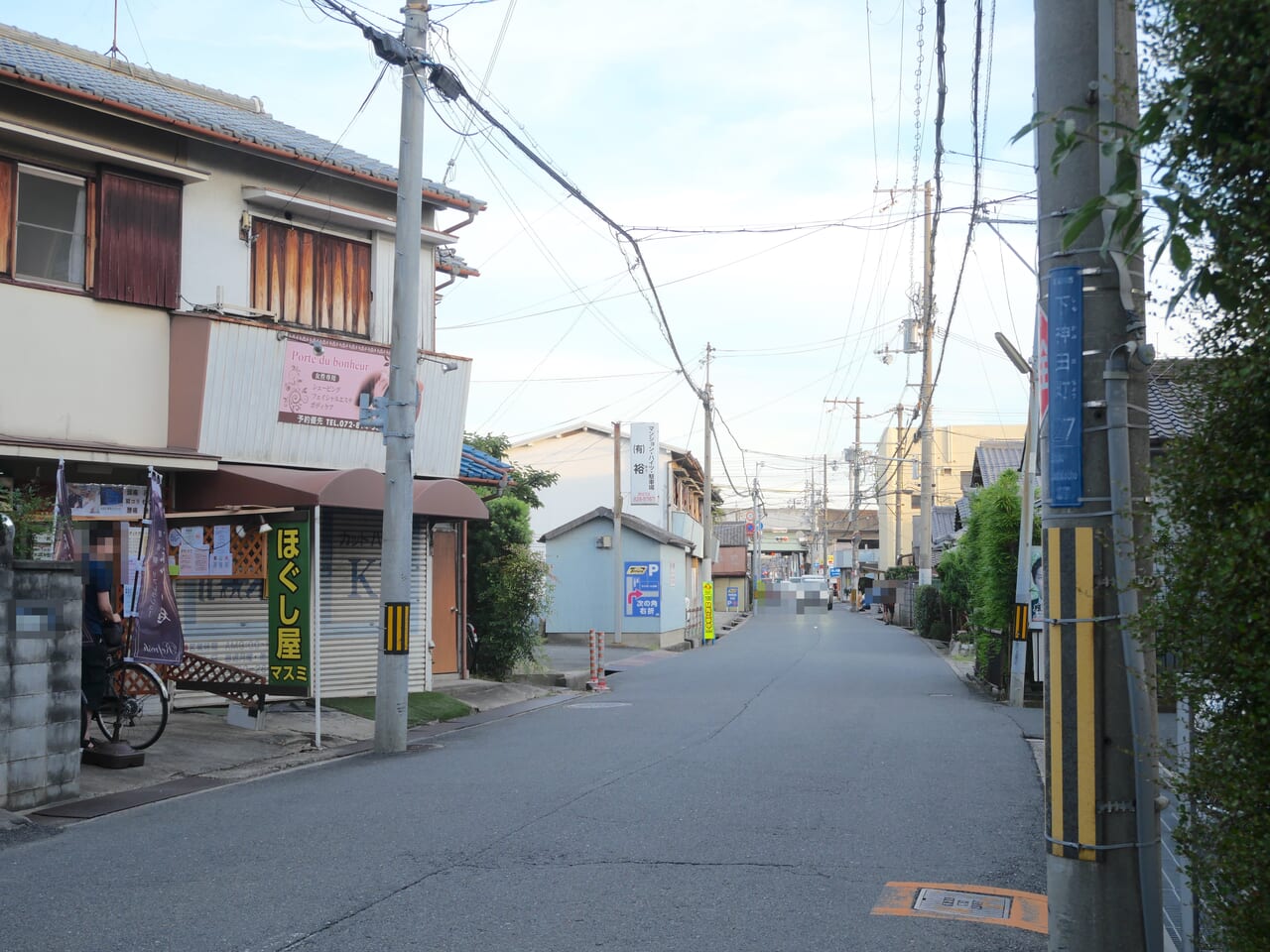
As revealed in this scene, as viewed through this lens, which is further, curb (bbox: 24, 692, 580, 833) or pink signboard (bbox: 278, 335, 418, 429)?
pink signboard (bbox: 278, 335, 418, 429)

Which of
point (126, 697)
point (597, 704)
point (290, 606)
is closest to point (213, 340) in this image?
point (290, 606)

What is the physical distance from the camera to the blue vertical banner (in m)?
4.38

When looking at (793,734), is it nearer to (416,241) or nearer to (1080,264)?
(416,241)

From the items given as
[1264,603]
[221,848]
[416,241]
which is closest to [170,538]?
[416,241]

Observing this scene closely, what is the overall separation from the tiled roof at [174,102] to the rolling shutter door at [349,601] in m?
5.01

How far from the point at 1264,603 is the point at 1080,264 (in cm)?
184

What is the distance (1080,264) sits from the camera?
445 centimetres

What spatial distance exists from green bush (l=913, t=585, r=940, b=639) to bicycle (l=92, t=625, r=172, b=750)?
31.7m

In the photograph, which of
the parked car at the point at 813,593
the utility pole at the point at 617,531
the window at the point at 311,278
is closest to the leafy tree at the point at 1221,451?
the window at the point at 311,278

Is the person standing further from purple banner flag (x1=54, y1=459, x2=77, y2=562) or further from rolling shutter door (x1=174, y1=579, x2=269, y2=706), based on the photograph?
rolling shutter door (x1=174, y1=579, x2=269, y2=706)

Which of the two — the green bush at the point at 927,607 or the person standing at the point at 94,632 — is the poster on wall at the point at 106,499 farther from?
the green bush at the point at 927,607

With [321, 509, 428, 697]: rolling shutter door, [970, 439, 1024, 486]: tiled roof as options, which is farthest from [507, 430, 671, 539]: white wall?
[321, 509, 428, 697]: rolling shutter door

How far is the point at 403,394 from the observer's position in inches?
520

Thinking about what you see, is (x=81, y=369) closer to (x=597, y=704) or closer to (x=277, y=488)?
(x=277, y=488)
